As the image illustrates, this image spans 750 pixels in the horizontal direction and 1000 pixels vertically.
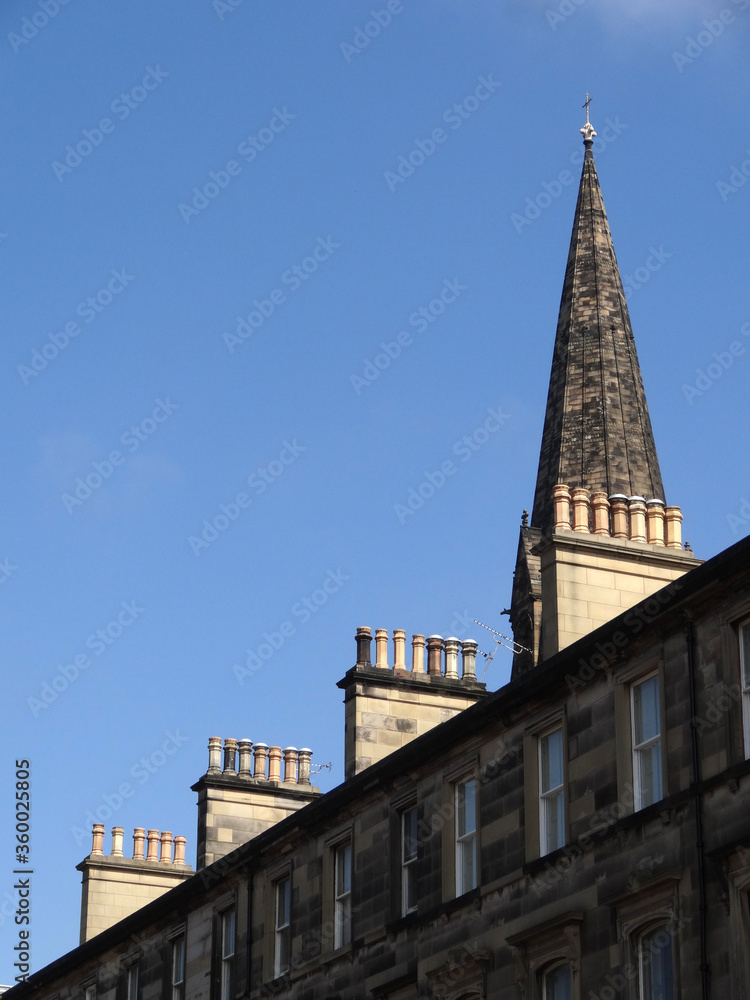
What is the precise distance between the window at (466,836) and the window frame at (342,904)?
145 inches

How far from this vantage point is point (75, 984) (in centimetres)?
4972

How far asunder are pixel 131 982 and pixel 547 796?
17.2 meters

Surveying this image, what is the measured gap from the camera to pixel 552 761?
108ft

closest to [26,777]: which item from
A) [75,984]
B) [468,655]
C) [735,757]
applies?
[75,984]


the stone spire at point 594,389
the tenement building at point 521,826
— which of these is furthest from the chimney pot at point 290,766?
the stone spire at point 594,389

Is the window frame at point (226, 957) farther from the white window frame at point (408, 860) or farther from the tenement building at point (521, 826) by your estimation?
the white window frame at point (408, 860)

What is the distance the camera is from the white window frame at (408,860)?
36.1 metres

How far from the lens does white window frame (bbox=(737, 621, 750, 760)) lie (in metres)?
28.4

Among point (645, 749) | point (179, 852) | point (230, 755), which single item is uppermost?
point (230, 755)

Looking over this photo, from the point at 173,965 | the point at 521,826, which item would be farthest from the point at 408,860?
the point at 173,965

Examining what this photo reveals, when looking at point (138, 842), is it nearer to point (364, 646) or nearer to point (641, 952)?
point (364, 646)

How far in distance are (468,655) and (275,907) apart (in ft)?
22.7

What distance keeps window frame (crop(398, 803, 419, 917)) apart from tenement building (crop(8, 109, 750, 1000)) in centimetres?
5

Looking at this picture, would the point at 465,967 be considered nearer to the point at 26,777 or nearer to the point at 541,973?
the point at 541,973
